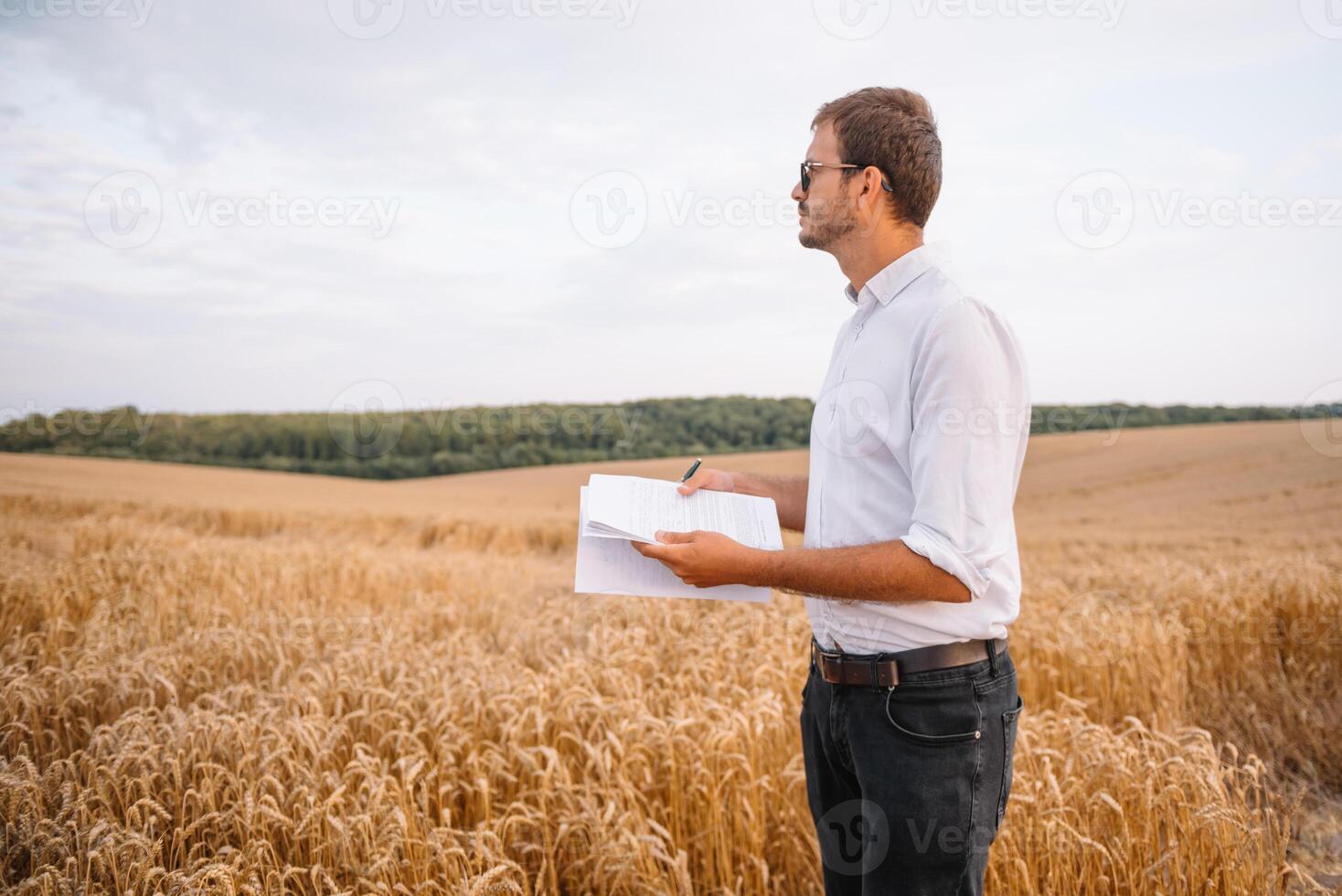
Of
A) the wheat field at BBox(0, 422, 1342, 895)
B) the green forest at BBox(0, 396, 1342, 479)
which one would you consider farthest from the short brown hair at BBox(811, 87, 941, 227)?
the green forest at BBox(0, 396, 1342, 479)

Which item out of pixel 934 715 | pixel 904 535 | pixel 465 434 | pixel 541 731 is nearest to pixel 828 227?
pixel 904 535

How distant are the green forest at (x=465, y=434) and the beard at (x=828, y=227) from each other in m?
36.9

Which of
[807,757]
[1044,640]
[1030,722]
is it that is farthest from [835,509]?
[1044,640]

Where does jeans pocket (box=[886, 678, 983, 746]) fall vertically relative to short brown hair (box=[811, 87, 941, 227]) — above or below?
below

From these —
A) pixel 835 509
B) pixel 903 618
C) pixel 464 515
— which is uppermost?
pixel 835 509

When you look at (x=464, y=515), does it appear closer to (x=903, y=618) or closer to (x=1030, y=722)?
(x=1030, y=722)

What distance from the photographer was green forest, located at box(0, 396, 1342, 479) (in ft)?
140

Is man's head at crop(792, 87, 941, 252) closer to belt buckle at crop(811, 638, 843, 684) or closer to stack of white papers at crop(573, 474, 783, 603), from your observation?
stack of white papers at crop(573, 474, 783, 603)

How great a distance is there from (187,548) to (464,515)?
9792 mm

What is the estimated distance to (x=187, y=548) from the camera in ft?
31.6

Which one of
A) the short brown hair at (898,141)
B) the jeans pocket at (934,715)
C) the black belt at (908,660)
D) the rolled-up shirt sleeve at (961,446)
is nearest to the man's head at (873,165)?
the short brown hair at (898,141)

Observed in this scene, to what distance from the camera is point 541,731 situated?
3959 millimetres

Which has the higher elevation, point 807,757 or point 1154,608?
point 807,757

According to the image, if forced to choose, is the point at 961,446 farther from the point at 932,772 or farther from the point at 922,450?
the point at 932,772
